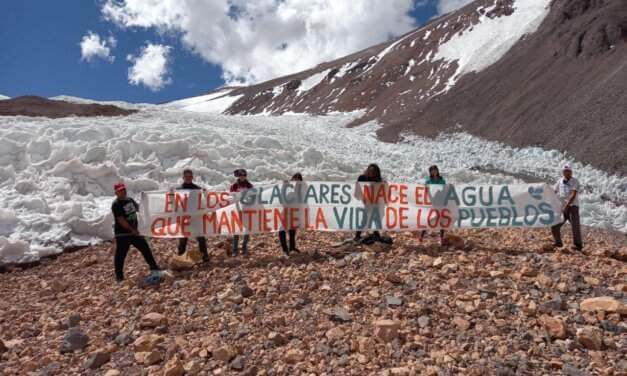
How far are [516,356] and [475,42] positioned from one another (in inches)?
1776

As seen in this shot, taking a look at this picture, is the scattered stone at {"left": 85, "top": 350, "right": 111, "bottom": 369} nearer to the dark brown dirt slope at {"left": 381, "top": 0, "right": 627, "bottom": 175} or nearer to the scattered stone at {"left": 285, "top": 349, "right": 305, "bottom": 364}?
the scattered stone at {"left": 285, "top": 349, "right": 305, "bottom": 364}

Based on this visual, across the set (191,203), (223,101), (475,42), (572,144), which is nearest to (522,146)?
(572,144)

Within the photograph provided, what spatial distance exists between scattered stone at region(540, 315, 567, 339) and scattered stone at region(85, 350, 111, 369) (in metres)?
4.23

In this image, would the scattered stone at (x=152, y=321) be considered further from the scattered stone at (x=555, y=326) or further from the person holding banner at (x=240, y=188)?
the scattered stone at (x=555, y=326)

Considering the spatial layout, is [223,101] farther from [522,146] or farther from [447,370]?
[447,370]

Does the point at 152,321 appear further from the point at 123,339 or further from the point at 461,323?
the point at 461,323

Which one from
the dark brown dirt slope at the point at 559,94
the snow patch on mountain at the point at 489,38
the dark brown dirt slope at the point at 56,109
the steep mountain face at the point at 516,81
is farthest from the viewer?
the snow patch on mountain at the point at 489,38

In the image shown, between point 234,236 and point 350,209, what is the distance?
6.68 ft

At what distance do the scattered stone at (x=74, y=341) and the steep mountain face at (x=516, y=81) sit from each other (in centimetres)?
1462

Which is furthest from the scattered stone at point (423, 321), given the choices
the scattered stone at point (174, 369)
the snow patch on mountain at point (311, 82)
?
the snow patch on mountain at point (311, 82)

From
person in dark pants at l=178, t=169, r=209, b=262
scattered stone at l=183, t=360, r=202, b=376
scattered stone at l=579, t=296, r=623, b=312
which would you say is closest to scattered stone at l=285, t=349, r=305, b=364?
scattered stone at l=183, t=360, r=202, b=376

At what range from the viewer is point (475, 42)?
143 feet

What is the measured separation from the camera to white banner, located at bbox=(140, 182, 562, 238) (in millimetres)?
7566

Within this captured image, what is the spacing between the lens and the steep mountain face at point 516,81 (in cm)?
1804
